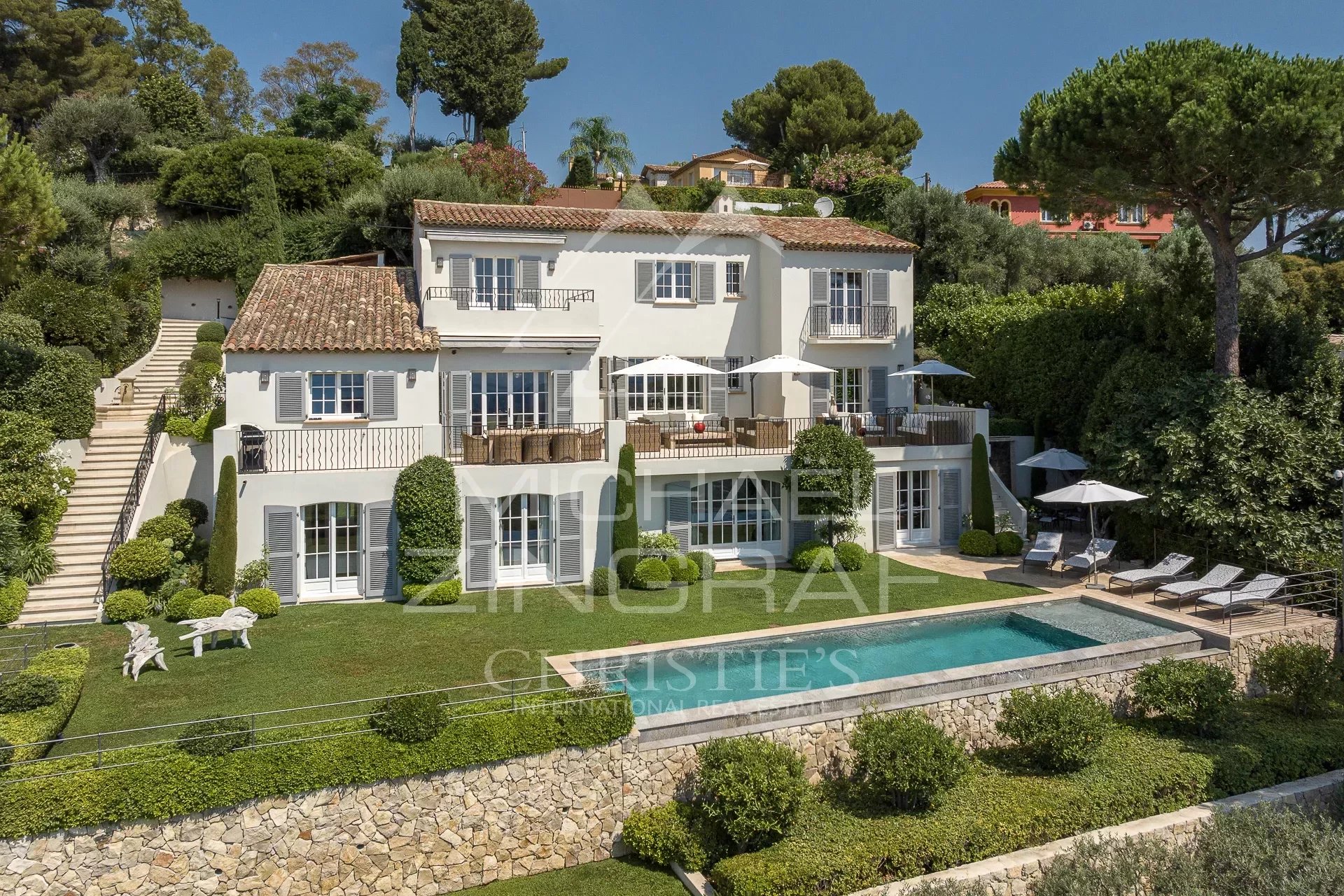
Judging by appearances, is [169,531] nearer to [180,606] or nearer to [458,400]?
[180,606]

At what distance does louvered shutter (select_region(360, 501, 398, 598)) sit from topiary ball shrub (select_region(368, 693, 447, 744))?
8.65 meters

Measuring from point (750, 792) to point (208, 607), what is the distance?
41.0 feet

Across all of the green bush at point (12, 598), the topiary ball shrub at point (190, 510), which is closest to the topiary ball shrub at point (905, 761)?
the green bush at point (12, 598)

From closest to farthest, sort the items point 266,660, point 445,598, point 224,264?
point 266,660 < point 445,598 < point 224,264

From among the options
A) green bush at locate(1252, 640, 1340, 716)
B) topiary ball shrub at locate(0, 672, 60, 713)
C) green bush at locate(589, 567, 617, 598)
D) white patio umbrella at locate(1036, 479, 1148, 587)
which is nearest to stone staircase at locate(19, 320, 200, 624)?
topiary ball shrub at locate(0, 672, 60, 713)

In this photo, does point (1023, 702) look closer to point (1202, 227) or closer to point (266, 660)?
point (266, 660)

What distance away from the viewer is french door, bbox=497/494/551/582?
22000 mm

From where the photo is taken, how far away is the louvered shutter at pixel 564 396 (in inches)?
956

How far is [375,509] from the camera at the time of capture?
811 inches

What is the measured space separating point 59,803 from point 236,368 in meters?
12.6

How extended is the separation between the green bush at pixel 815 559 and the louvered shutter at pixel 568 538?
229 inches

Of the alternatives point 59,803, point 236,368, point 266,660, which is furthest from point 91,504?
point 59,803

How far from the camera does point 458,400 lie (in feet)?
76.7

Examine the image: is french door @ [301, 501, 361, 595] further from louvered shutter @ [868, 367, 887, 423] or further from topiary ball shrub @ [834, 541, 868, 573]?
louvered shutter @ [868, 367, 887, 423]
